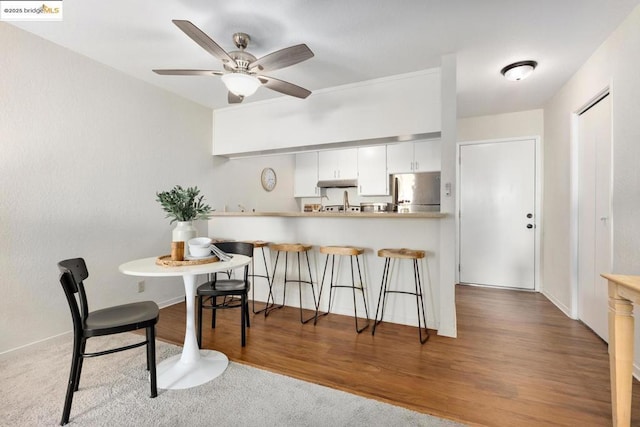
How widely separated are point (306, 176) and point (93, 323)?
4198mm

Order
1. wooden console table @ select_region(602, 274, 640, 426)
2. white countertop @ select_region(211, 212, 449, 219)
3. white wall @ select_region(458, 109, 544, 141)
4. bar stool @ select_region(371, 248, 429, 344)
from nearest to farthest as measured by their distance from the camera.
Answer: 1. wooden console table @ select_region(602, 274, 640, 426)
2. bar stool @ select_region(371, 248, 429, 344)
3. white countertop @ select_region(211, 212, 449, 219)
4. white wall @ select_region(458, 109, 544, 141)

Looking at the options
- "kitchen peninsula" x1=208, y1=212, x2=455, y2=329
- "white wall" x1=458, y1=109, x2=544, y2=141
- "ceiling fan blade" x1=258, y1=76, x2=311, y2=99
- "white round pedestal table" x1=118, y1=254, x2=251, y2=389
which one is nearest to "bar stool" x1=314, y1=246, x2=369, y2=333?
"kitchen peninsula" x1=208, y1=212, x2=455, y2=329

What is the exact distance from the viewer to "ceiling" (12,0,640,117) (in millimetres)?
2006

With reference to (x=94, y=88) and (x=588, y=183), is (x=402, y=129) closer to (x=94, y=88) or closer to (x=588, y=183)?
(x=588, y=183)

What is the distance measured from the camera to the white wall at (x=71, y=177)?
88.2 inches

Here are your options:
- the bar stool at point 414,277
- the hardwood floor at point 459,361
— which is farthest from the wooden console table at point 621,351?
the bar stool at point 414,277

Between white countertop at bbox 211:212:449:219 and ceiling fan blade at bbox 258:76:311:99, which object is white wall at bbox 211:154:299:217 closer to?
white countertop at bbox 211:212:449:219

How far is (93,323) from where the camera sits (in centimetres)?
162

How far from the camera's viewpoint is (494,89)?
3385 mm

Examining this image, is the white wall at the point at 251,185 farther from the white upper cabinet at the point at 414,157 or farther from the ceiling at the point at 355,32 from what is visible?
the white upper cabinet at the point at 414,157

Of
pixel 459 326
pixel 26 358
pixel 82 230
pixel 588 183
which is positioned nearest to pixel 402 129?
pixel 588 183

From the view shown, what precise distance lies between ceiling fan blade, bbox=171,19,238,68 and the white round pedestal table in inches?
55.0

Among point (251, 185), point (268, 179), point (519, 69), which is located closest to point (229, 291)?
point (251, 185)

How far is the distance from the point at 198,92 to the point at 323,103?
1.47 meters
